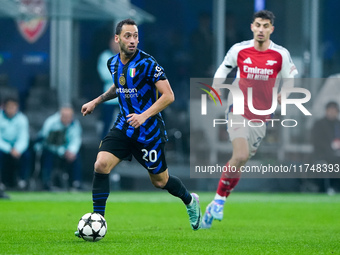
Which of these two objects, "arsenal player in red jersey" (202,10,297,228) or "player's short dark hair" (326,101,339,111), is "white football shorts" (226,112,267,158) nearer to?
"arsenal player in red jersey" (202,10,297,228)

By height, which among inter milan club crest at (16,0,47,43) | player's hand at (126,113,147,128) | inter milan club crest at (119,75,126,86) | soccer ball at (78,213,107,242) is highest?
inter milan club crest at (16,0,47,43)

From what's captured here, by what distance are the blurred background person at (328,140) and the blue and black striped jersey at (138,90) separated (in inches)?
337

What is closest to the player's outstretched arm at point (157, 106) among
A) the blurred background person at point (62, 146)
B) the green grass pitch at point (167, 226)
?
the green grass pitch at point (167, 226)

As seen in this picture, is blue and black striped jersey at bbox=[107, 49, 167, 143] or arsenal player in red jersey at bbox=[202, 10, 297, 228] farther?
arsenal player in red jersey at bbox=[202, 10, 297, 228]

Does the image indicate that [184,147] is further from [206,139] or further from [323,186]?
[323,186]

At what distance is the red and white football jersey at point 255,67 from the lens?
935 cm

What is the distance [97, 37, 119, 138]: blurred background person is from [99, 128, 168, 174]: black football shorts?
8.12 meters

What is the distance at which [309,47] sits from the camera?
16484mm

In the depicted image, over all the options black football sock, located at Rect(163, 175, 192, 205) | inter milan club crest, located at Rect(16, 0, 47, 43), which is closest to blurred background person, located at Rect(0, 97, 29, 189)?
inter milan club crest, located at Rect(16, 0, 47, 43)

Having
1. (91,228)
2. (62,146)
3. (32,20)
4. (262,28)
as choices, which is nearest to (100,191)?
(91,228)

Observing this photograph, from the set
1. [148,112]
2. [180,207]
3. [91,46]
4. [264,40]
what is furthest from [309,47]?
[148,112]

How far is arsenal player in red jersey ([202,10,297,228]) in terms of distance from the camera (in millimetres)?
9203

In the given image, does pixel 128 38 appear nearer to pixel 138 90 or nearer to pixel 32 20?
pixel 138 90

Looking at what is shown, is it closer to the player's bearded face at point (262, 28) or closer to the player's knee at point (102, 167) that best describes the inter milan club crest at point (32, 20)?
the player's bearded face at point (262, 28)
